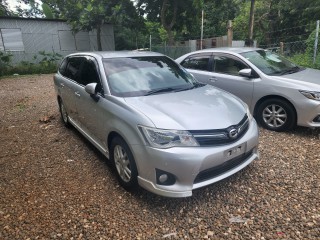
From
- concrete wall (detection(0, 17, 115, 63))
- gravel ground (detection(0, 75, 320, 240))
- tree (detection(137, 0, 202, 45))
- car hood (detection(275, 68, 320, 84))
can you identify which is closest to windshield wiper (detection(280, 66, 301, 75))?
car hood (detection(275, 68, 320, 84))

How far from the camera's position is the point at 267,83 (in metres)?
4.94

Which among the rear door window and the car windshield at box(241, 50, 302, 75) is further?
the car windshield at box(241, 50, 302, 75)

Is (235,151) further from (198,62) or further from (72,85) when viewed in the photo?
(198,62)

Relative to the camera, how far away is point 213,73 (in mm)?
5840

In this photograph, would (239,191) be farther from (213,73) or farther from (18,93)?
(18,93)

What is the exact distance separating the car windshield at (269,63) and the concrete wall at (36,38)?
1762 centimetres

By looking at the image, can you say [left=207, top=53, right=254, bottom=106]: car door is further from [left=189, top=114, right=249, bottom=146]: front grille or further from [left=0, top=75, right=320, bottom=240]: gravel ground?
[left=189, top=114, right=249, bottom=146]: front grille

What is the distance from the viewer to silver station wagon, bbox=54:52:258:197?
2.73m

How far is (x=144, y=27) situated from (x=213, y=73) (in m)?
18.6

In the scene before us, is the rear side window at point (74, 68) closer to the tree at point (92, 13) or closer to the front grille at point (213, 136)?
the front grille at point (213, 136)

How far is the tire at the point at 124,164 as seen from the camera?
302 centimetres

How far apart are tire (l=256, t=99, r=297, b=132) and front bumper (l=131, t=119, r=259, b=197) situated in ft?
7.55

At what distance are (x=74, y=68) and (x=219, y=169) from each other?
10.9 ft

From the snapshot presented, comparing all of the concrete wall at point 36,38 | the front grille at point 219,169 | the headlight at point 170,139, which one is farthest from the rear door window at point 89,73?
the concrete wall at point 36,38
